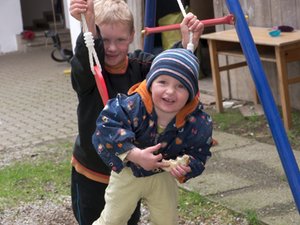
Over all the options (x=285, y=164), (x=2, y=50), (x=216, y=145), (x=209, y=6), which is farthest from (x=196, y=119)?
(x=2, y=50)

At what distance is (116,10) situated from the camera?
10.2 ft

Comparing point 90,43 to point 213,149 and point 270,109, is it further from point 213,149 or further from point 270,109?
point 213,149

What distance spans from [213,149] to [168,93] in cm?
350

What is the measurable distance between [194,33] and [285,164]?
0.70 meters

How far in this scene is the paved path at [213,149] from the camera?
4668mm

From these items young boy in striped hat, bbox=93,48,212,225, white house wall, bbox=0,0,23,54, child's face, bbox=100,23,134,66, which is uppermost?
child's face, bbox=100,23,134,66

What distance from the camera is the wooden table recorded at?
633 centimetres

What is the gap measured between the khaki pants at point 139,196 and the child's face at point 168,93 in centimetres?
35

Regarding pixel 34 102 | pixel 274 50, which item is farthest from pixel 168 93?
pixel 34 102

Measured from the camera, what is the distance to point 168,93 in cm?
271

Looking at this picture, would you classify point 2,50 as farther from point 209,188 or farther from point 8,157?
point 209,188

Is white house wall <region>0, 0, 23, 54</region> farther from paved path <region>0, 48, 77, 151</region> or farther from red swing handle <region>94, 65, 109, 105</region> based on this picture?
red swing handle <region>94, 65, 109, 105</region>

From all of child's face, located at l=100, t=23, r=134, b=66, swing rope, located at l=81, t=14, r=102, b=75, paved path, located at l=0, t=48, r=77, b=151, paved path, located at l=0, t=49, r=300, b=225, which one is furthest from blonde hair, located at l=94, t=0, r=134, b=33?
paved path, located at l=0, t=48, r=77, b=151

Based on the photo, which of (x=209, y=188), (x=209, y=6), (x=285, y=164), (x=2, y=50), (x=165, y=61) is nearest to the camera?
(x=165, y=61)
